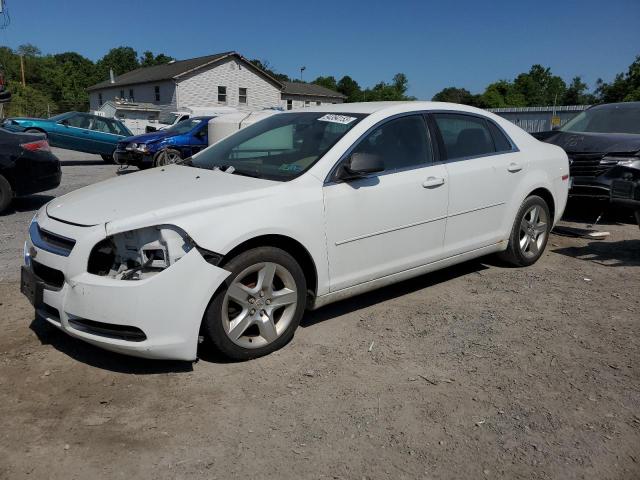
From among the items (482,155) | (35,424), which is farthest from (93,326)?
(482,155)

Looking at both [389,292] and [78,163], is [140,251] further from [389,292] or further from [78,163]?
[78,163]

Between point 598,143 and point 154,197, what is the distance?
6664 millimetres

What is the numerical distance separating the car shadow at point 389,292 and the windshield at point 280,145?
122 cm

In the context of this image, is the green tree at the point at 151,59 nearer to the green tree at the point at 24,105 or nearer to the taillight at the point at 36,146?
the green tree at the point at 24,105

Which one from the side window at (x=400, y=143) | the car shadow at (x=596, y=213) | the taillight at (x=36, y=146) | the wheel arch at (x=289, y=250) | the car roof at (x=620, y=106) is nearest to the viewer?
the wheel arch at (x=289, y=250)

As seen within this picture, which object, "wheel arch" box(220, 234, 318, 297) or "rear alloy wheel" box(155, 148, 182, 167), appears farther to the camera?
"rear alloy wheel" box(155, 148, 182, 167)

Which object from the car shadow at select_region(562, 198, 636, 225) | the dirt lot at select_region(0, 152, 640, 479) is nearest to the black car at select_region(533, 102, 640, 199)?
the car shadow at select_region(562, 198, 636, 225)

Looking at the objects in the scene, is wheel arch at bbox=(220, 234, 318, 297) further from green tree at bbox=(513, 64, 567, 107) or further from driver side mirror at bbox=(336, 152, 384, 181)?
green tree at bbox=(513, 64, 567, 107)

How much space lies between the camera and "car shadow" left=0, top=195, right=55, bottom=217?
836 cm

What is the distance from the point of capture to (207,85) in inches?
1544

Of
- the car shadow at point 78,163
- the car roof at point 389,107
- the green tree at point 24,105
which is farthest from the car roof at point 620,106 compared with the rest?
the green tree at point 24,105

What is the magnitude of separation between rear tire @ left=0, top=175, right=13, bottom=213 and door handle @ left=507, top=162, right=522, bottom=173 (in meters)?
6.85

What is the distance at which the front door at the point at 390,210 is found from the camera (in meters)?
3.76

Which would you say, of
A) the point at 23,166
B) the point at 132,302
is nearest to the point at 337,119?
the point at 132,302
